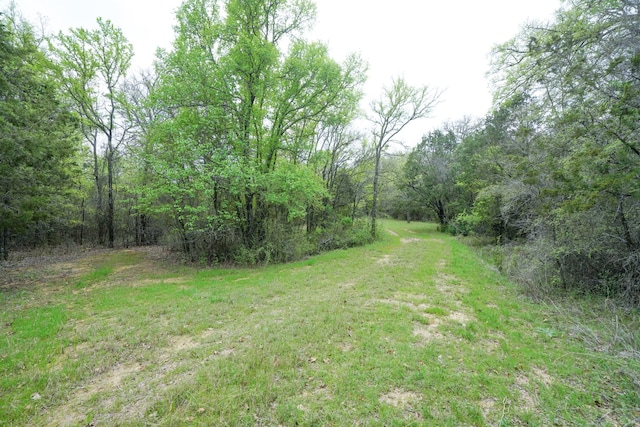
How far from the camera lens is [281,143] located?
11.3 m

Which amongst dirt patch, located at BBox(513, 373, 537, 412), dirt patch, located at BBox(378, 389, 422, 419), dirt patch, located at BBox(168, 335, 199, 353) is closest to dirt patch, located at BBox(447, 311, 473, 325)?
dirt patch, located at BBox(513, 373, 537, 412)

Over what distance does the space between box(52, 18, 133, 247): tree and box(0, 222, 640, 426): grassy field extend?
38.3 ft

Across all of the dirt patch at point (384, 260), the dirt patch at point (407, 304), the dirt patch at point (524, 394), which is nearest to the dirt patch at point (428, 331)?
the dirt patch at point (407, 304)

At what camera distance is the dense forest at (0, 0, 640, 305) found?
17.0 feet

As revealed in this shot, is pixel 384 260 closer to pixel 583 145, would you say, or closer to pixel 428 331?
pixel 428 331

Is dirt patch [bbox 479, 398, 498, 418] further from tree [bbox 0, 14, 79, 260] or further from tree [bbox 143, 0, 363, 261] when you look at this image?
tree [bbox 0, 14, 79, 260]

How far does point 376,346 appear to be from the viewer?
3.77m

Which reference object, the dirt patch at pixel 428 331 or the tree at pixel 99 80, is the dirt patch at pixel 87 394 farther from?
the tree at pixel 99 80

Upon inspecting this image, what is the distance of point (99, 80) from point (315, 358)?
1983 centimetres

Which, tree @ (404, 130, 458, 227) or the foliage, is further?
tree @ (404, 130, 458, 227)

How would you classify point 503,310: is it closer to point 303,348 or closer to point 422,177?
point 303,348

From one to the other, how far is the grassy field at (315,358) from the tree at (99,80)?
11686 mm


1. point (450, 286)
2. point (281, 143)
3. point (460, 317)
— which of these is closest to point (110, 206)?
point (281, 143)

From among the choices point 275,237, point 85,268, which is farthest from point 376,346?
point 85,268
